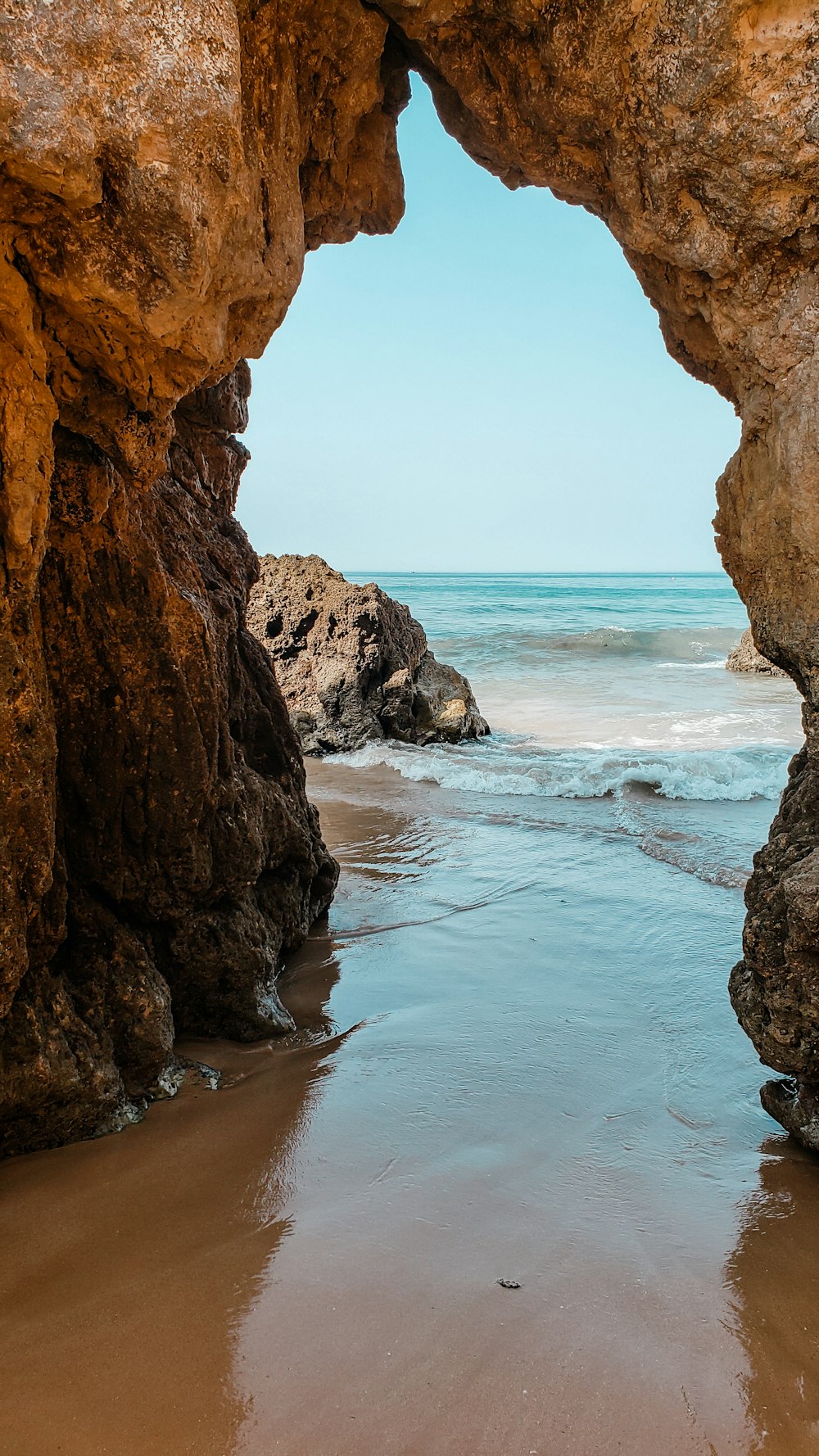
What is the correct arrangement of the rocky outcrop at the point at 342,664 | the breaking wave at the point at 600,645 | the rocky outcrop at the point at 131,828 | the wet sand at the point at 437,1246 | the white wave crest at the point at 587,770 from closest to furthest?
the wet sand at the point at 437,1246, the rocky outcrop at the point at 131,828, the white wave crest at the point at 587,770, the rocky outcrop at the point at 342,664, the breaking wave at the point at 600,645

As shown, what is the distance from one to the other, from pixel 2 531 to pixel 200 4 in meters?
1.73

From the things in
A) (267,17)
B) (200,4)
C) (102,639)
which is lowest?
(102,639)

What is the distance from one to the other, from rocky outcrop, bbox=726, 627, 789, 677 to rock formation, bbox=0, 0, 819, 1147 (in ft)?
57.3

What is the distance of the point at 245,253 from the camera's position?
3.55m

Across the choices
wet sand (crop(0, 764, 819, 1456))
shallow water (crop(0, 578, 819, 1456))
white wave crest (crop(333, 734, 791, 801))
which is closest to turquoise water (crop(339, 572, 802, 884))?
white wave crest (crop(333, 734, 791, 801))

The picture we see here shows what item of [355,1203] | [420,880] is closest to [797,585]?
[355,1203]

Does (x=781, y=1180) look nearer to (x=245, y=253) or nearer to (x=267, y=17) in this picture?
(x=245, y=253)

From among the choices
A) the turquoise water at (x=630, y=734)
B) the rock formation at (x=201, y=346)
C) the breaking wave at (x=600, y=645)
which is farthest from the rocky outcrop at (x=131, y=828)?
the breaking wave at (x=600, y=645)

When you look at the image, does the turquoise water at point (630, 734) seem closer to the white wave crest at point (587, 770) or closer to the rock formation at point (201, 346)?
the white wave crest at point (587, 770)

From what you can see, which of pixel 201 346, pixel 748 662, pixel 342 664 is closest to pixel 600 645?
pixel 748 662

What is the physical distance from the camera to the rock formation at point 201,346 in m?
2.78

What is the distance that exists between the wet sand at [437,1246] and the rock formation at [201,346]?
0.44 meters

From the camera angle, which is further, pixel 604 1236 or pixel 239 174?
pixel 239 174

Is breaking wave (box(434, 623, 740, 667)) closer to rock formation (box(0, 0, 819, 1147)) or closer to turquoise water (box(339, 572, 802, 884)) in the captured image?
turquoise water (box(339, 572, 802, 884))
